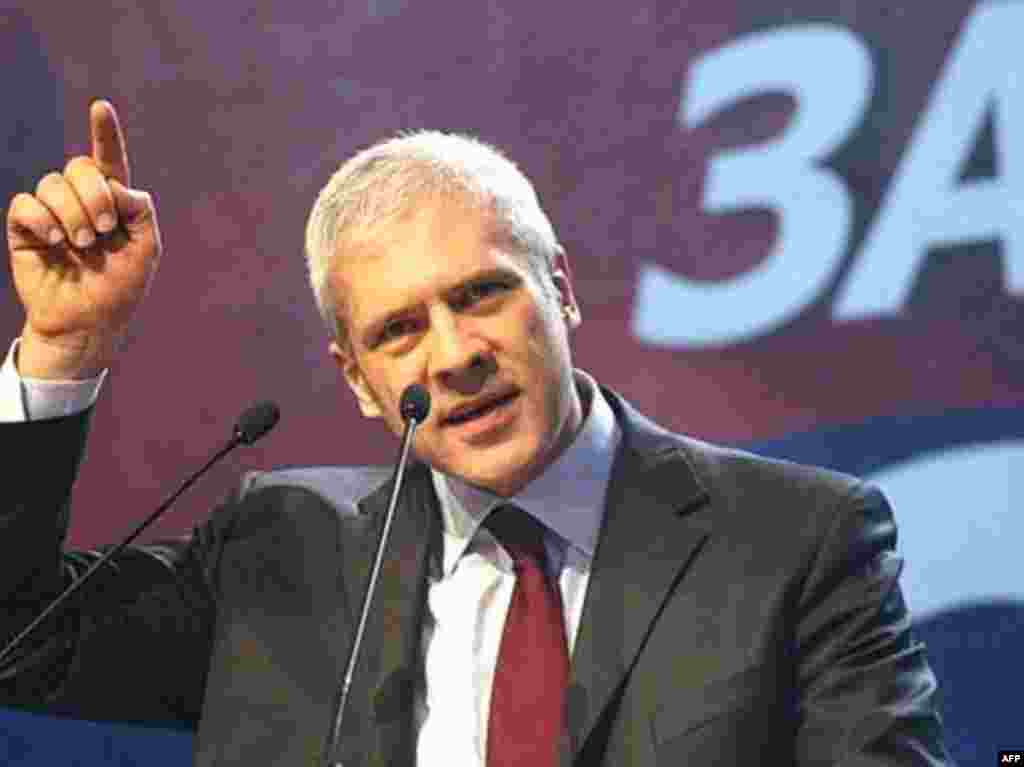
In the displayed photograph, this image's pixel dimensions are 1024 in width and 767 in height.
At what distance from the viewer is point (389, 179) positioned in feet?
5.97

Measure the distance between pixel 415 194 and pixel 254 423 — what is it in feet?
1.03

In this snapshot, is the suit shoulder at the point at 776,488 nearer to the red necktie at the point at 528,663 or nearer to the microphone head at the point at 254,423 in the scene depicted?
the red necktie at the point at 528,663

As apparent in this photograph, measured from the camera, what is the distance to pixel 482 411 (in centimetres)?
177

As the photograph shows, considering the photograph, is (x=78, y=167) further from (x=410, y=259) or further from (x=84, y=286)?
(x=410, y=259)

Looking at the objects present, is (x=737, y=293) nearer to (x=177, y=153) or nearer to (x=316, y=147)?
(x=316, y=147)

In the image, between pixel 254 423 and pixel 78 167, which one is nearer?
pixel 254 423

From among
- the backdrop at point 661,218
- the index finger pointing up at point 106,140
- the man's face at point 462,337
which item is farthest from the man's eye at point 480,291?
the backdrop at point 661,218

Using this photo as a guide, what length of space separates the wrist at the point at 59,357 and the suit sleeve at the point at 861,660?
74 centimetres

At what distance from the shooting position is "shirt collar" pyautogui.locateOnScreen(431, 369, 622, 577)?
1.84 metres

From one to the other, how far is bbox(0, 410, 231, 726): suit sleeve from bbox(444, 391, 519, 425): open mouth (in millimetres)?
367

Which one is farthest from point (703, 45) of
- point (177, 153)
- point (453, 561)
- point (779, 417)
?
point (453, 561)

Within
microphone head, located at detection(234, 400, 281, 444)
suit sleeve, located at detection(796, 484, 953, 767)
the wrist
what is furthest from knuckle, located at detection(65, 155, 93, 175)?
suit sleeve, located at detection(796, 484, 953, 767)

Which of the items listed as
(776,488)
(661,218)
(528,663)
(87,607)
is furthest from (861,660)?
(661,218)

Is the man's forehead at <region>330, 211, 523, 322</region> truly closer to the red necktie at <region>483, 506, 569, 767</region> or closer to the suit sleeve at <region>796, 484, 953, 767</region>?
the red necktie at <region>483, 506, 569, 767</region>
